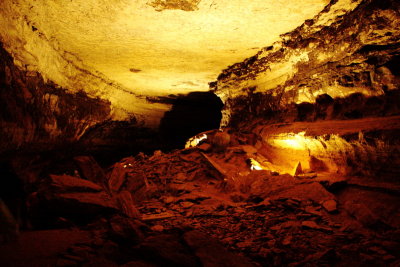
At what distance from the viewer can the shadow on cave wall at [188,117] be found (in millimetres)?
10738

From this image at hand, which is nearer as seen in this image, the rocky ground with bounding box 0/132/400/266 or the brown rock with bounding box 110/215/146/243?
the rocky ground with bounding box 0/132/400/266

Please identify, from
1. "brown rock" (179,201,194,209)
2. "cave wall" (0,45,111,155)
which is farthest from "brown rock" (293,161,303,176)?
"cave wall" (0,45,111,155)

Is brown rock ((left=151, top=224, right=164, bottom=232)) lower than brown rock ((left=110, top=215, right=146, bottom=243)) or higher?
lower

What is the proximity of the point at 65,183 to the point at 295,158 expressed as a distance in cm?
414

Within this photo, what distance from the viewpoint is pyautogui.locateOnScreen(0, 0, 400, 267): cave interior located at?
242 cm

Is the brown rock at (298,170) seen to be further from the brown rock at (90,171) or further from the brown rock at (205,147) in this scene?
the brown rock at (90,171)

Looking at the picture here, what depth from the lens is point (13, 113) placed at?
4129 millimetres

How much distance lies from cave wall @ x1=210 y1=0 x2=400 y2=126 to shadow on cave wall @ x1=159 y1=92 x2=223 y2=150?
4.04 metres

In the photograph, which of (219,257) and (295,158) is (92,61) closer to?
(295,158)

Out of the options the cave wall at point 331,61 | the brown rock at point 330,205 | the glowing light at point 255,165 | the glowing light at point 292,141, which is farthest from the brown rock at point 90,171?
the cave wall at point 331,61

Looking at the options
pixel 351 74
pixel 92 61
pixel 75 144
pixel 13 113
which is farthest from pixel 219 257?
pixel 75 144

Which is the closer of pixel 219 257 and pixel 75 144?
pixel 219 257

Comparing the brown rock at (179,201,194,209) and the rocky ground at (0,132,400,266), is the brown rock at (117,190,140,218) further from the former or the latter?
the brown rock at (179,201,194,209)

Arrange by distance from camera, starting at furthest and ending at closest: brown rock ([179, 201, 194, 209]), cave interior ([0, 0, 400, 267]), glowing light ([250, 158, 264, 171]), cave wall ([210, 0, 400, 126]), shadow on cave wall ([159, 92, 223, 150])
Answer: shadow on cave wall ([159, 92, 223, 150]), glowing light ([250, 158, 264, 171]), brown rock ([179, 201, 194, 209]), cave wall ([210, 0, 400, 126]), cave interior ([0, 0, 400, 267])
